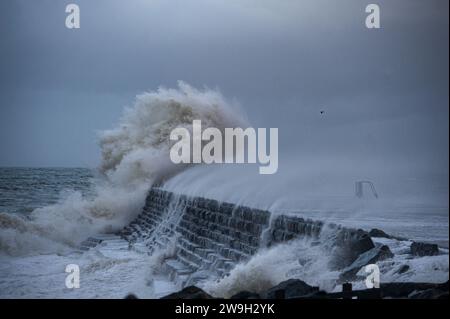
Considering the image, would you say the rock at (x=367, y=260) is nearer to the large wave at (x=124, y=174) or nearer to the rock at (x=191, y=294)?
the rock at (x=191, y=294)

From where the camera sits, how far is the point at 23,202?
920 inches

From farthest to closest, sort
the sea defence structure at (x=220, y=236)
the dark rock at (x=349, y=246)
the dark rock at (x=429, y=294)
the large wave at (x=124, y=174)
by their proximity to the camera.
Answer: the large wave at (x=124, y=174) < the sea defence structure at (x=220, y=236) < the dark rock at (x=349, y=246) < the dark rock at (x=429, y=294)

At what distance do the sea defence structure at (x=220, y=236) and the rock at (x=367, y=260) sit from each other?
0.16 m

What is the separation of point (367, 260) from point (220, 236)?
3184 millimetres

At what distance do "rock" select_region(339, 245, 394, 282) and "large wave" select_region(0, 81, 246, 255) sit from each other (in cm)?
825

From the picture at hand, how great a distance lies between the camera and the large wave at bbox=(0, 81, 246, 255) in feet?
45.6

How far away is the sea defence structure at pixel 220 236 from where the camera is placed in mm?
6371

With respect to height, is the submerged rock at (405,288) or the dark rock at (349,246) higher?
the dark rock at (349,246)

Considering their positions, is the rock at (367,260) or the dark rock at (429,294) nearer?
the dark rock at (429,294)

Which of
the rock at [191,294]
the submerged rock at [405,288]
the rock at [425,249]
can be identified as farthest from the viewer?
the rock at [425,249]

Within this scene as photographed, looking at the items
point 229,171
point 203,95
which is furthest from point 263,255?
point 203,95

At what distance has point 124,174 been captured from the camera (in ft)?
57.2

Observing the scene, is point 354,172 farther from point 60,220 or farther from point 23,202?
point 23,202

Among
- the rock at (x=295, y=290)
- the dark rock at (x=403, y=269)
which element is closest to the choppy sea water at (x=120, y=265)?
the dark rock at (x=403, y=269)
